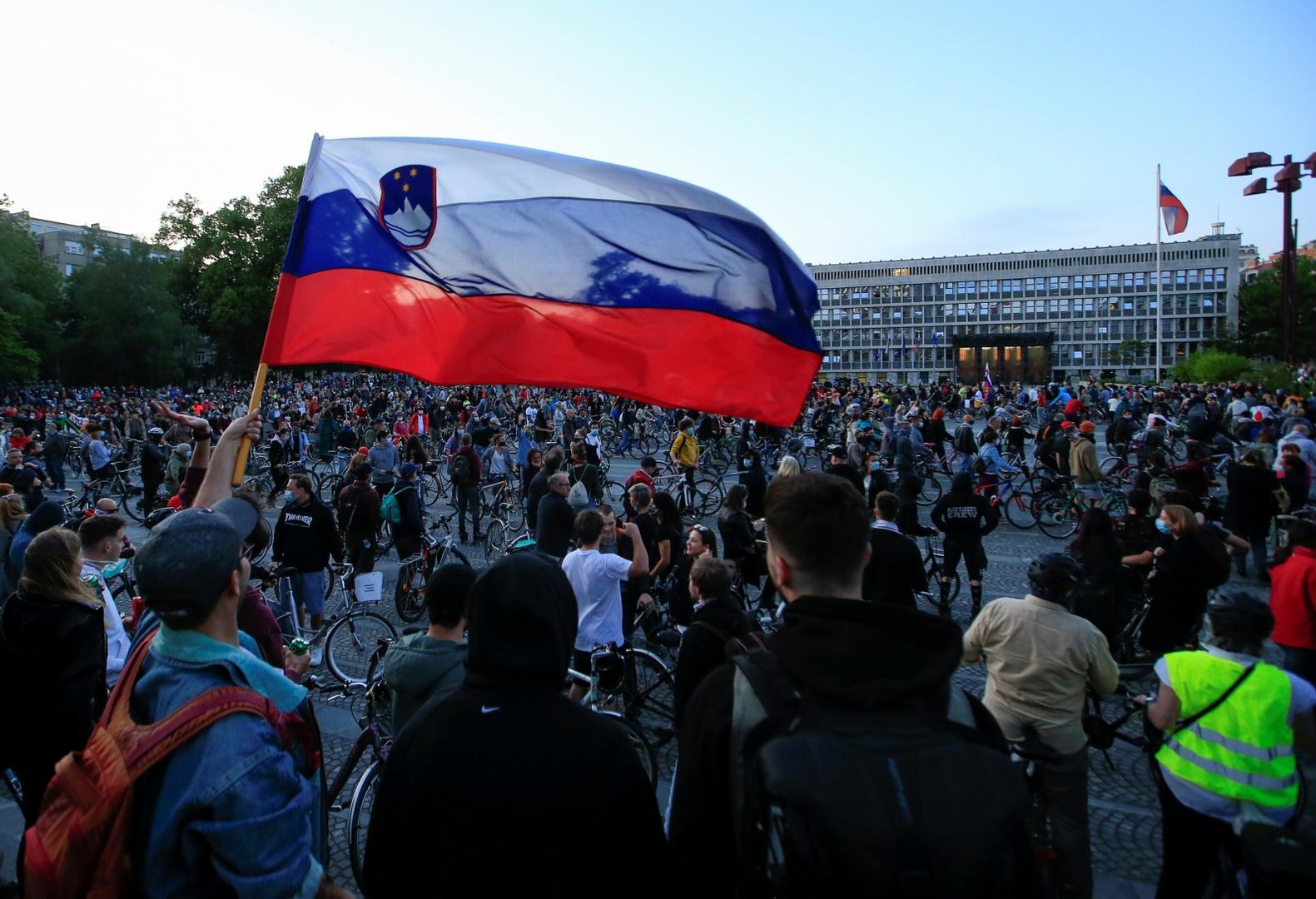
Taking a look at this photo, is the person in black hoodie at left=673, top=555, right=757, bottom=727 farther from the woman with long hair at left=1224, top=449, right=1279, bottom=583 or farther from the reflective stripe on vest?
the woman with long hair at left=1224, top=449, right=1279, bottom=583

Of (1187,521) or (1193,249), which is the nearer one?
(1187,521)

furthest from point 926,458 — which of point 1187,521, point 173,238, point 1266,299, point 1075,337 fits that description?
point 1075,337

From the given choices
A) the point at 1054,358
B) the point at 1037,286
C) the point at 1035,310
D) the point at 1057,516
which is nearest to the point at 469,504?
the point at 1057,516

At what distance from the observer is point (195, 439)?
12.1ft

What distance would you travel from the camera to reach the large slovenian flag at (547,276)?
12.6 feet

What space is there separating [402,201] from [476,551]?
829 centimetres

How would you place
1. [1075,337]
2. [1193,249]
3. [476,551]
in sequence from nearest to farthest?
[476,551], [1193,249], [1075,337]

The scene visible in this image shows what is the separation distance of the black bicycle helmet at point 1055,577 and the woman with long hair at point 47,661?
3.95m

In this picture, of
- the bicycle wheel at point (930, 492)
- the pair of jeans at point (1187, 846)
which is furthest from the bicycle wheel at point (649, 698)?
the bicycle wheel at point (930, 492)

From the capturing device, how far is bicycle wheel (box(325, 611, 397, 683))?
21.7 feet

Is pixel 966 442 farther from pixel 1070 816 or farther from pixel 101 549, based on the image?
pixel 101 549

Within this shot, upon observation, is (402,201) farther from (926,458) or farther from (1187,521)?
(926,458)

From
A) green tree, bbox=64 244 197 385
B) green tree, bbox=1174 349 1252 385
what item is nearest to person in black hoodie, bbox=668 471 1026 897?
green tree, bbox=1174 349 1252 385

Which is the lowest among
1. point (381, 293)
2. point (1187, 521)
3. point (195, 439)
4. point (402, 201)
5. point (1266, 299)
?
point (1187, 521)
